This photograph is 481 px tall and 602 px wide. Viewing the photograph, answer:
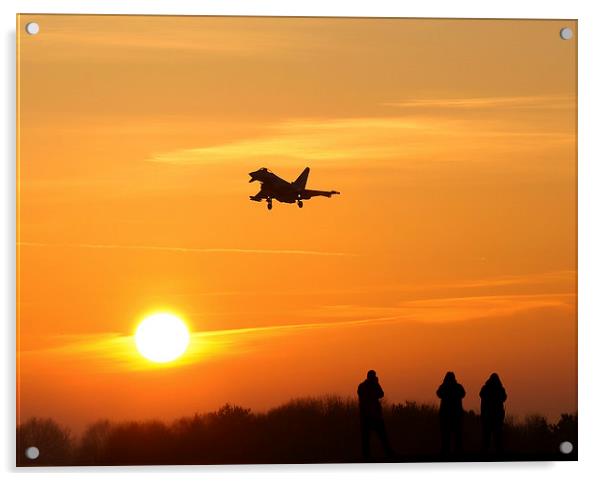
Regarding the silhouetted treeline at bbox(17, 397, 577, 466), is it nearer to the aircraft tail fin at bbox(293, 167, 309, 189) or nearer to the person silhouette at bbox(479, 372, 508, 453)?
the person silhouette at bbox(479, 372, 508, 453)

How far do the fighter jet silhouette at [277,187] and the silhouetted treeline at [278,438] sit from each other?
0.96 m

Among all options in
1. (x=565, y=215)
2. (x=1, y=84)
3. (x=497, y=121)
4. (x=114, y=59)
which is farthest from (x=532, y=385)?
(x=1, y=84)

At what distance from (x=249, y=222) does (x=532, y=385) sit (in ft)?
5.13

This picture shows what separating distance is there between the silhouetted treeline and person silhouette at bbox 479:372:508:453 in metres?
0.04

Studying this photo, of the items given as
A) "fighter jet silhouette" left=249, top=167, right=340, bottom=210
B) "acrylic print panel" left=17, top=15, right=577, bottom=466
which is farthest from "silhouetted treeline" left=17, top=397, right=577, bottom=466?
"fighter jet silhouette" left=249, top=167, right=340, bottom=210

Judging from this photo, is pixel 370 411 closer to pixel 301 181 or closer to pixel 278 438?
pixel 278 438

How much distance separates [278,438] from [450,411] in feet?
2.73

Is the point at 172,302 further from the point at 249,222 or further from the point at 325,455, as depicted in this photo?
the point at 325,455

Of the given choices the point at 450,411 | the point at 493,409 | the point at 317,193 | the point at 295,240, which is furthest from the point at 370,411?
the point at 317,193

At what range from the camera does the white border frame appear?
5.62 m

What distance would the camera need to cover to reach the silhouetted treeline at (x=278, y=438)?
5.62m
